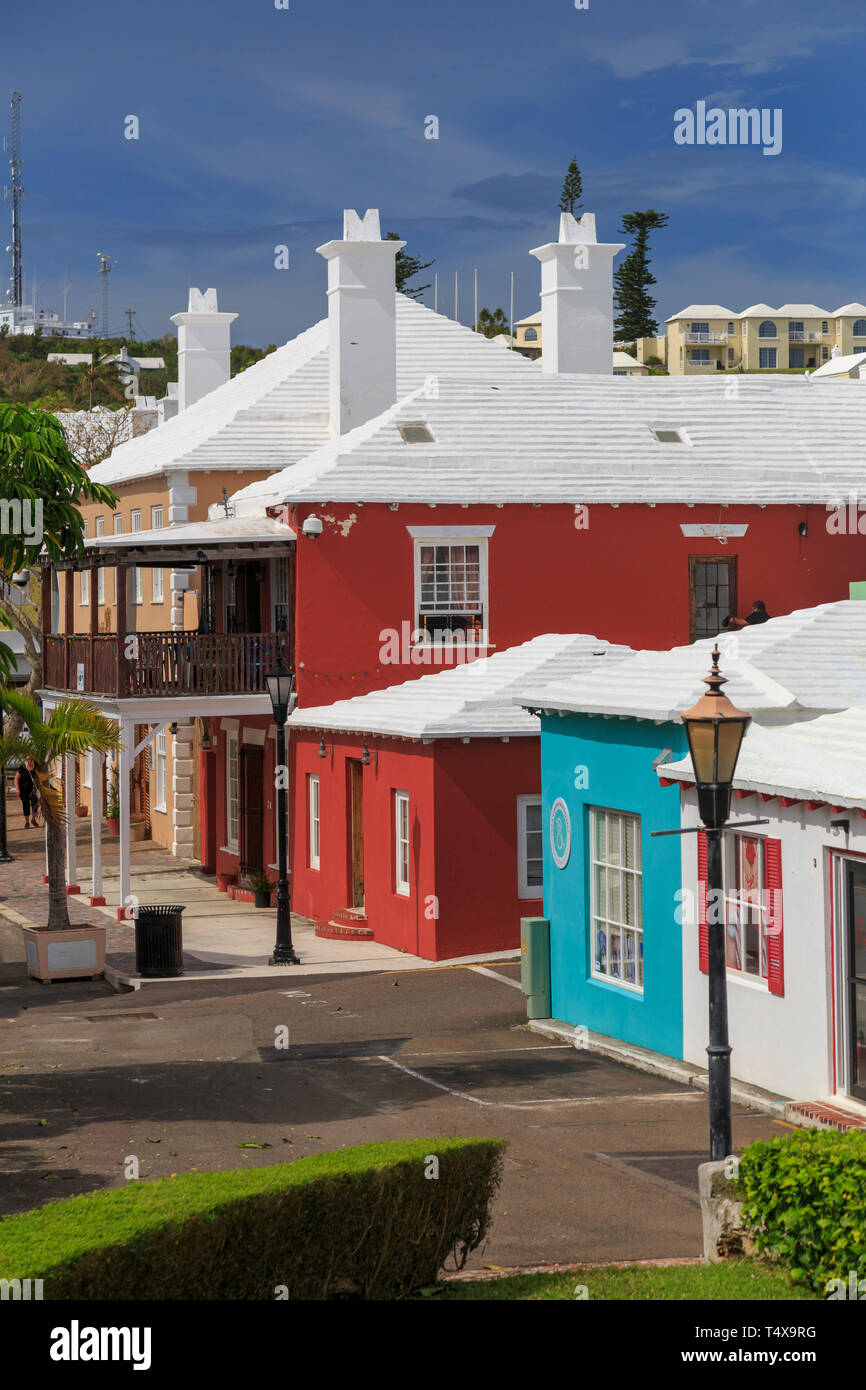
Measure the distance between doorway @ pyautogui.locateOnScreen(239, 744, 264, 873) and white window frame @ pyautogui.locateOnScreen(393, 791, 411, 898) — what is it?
6.19 meters

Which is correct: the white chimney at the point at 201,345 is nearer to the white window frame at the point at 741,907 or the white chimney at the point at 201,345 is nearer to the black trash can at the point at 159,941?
the black trash can at the point at 159,941

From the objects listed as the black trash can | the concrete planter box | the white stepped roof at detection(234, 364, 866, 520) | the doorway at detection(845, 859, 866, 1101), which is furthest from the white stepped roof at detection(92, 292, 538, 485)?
the doorway at detection(845, 859, 866, 1101)

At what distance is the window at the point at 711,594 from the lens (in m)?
28.0

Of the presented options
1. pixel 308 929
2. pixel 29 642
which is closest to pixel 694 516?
pixel 308 929

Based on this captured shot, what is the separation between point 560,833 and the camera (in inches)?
684

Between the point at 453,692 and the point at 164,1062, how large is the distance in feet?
29.0

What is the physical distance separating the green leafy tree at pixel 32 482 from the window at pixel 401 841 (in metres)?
9.03

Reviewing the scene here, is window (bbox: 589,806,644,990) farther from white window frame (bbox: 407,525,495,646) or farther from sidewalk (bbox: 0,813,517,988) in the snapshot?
white window frame (bbox: 407,525,495,646)

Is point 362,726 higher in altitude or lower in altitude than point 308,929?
higher

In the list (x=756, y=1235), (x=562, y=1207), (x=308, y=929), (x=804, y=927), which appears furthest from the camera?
(x=308, y=929)

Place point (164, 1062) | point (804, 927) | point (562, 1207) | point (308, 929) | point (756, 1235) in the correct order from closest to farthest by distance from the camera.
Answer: point (756, 1235) → point (562, 1207) → point (804, 927) → point (164, 1062) → point (308, 929)

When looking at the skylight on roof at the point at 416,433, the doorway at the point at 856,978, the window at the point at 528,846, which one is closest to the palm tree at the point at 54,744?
the window at the point at 528,846

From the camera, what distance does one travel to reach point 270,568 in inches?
1110
